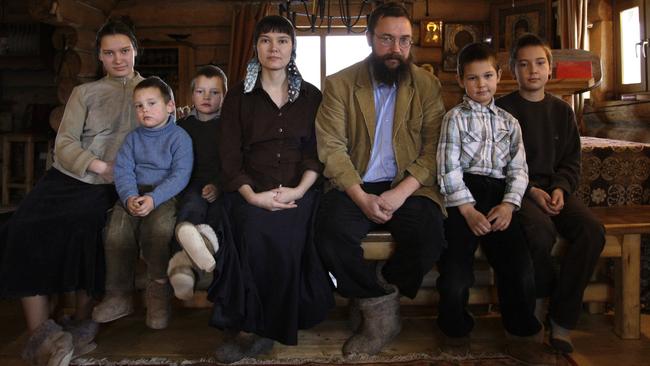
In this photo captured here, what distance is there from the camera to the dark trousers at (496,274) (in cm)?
201

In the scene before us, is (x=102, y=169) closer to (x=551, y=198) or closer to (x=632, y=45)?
(x=551, y=198)

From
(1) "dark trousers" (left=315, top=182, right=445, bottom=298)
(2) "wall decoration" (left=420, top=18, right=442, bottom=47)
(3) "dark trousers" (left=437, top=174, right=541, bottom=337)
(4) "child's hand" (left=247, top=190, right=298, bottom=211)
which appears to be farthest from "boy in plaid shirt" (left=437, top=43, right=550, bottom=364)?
(2) "wall decoration" (left=420, top=18, right=442, bottom=47)

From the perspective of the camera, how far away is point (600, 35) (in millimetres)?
5629

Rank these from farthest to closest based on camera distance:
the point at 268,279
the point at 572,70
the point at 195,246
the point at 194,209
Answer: the point at 572,70 → the point at 194,209 → the point at 268,279 → the point at 195,246

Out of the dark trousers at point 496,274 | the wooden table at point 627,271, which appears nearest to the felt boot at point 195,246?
the dark trousers at point 496,274

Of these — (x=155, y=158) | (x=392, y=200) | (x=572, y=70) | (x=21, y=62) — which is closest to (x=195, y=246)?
(x=155, y=158)

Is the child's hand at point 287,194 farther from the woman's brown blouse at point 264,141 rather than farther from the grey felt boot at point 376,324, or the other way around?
the grey felt boot at point 376,324

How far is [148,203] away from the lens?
83.4 inches

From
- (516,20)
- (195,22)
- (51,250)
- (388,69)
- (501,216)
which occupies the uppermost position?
(195,22)

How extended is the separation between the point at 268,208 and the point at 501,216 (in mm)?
899

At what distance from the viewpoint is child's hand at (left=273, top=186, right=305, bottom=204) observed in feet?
7.00

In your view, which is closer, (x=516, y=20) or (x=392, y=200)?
(x=392, y=200)

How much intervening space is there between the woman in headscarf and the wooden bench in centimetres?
61

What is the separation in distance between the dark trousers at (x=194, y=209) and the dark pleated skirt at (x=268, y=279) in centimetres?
9
